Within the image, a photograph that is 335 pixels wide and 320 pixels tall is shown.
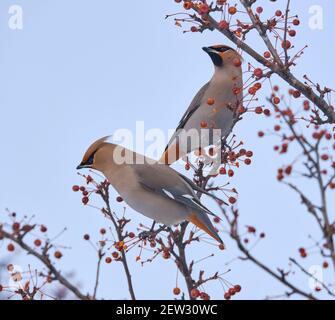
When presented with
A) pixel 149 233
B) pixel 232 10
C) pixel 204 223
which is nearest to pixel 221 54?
pixel 232 10

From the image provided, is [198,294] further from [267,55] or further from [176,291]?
[267,55]

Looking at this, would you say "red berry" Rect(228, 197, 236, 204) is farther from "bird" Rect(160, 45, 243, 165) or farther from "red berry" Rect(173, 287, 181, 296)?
"bird" Rect(160, 45, 243, 165)

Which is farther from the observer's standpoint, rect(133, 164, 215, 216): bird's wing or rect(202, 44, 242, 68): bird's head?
rect(202, 44, 242, 68): bird's head

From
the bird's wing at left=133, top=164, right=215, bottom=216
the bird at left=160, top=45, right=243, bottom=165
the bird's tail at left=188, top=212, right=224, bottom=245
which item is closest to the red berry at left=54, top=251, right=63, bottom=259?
the bird's tail at left=188, top=212, right=224, bottom=245

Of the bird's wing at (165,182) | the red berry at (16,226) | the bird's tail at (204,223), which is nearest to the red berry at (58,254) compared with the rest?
the red berry at (16,226)

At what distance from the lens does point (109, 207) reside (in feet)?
10.2

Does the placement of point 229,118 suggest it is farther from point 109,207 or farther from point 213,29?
point 109,207

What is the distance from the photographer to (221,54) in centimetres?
555

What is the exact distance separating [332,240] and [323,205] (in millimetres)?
97

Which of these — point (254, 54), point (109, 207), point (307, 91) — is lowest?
point (109, 207)

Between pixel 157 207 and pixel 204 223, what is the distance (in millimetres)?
481

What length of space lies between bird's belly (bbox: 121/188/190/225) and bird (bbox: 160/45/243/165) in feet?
2.70

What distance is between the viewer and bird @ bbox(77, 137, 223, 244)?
3.89 m
